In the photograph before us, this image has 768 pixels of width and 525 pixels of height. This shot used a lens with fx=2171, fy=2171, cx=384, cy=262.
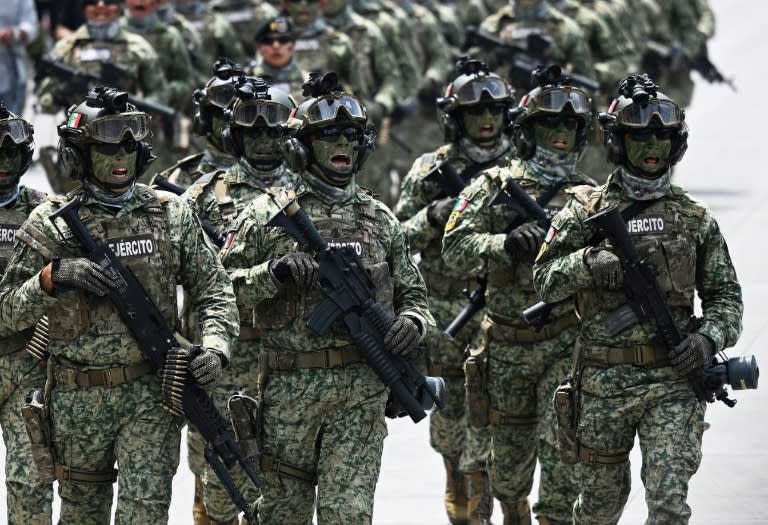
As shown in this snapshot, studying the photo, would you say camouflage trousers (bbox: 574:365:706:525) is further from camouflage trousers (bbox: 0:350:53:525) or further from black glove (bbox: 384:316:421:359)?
camouflage trousers (bbox: 0:350:53:525)

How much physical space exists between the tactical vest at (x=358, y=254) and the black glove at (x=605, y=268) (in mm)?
907

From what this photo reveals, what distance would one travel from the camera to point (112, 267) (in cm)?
911

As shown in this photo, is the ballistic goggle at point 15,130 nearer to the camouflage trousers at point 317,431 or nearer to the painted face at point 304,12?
the camouflage trousers at point 317,431

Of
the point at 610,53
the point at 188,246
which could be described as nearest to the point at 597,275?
the point at 188,246

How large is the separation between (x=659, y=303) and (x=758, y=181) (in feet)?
54.5

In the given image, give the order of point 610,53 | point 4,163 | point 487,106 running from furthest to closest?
point 610,53 → point 487,106 → point 4,163

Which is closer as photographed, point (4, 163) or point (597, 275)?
point (597, 275)

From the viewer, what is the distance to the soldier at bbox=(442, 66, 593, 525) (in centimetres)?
1107

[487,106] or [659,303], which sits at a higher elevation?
[487,106]

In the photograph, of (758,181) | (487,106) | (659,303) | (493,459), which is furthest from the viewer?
(758,181)

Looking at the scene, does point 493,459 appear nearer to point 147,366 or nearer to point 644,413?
point 644,413

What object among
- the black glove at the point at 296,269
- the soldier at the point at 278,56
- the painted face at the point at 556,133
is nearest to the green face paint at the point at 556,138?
the painted face at the point at 556,133

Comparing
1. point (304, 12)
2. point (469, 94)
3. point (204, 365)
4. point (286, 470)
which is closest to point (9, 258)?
point (204, 365)

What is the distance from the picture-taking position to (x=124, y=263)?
9.18 meters
